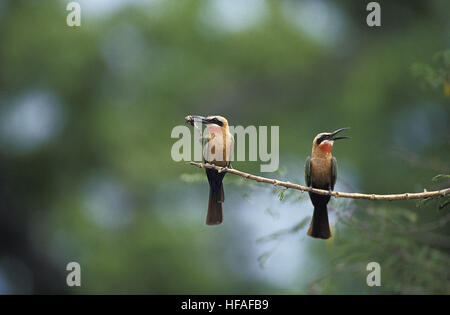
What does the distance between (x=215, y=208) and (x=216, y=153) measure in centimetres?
36

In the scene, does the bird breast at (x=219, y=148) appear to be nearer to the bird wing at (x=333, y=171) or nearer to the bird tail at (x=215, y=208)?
the bird tail at (x=215, y=208)

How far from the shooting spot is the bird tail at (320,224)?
3183mm

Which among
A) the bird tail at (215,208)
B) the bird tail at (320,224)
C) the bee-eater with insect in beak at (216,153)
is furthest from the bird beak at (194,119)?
the bird tail at (320,224)

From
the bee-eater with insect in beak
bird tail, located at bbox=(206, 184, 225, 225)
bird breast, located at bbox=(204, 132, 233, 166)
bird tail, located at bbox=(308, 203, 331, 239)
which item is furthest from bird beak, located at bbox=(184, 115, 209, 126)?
bird tail, located at bbox=(308, 203, 331, 239)

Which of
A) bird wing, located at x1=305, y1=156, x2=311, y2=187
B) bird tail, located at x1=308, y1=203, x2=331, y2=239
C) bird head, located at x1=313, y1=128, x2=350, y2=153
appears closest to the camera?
bird tail, located at x1=308, y1=203, x2=331, y2=239

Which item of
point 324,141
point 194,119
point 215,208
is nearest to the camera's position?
point 194,119

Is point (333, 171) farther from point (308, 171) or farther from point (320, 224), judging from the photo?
point (320, 224)

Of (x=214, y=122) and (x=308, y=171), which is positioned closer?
(x=214, y=122)

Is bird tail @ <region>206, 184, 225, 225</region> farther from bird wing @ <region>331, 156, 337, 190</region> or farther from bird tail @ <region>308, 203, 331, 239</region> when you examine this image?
bird wing @ <region>331, 156, 337, 190</region>

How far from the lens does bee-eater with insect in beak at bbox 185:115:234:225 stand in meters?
3.08

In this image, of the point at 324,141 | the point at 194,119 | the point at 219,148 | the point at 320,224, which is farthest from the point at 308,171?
the point at 194,119

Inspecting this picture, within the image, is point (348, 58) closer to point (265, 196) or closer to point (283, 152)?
point (283, 152)

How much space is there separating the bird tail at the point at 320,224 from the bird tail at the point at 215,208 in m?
0.50

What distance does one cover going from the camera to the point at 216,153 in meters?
3.36
